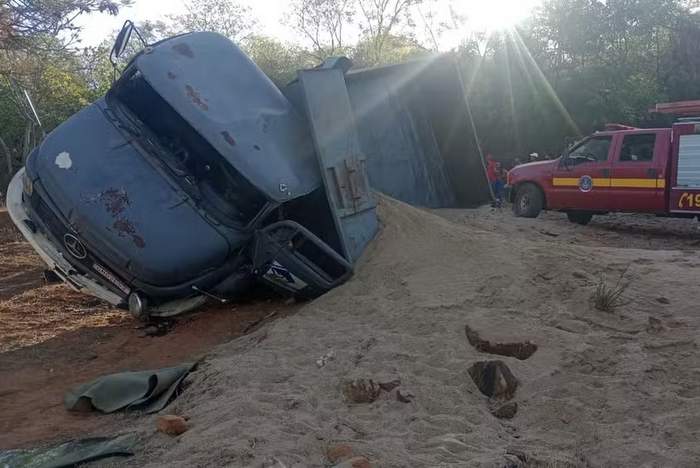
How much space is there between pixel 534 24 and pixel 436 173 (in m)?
15.9

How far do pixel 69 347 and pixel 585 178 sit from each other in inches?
370

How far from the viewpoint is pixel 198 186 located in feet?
20.2

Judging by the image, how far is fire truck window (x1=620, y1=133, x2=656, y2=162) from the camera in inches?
458

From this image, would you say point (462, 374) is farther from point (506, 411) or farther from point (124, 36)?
point (124, 36)

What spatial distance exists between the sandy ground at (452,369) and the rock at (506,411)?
1.4 inches

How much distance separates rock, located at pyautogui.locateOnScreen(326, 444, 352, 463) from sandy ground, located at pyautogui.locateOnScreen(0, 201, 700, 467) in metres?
0.04

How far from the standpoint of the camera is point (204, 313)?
655 cm

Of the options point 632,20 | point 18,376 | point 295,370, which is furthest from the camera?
point 632,20

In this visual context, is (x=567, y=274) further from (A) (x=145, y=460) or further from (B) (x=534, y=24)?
(B) (x=534, y=24)

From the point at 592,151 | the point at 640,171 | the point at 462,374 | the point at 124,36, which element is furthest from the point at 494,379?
the point at 592,151

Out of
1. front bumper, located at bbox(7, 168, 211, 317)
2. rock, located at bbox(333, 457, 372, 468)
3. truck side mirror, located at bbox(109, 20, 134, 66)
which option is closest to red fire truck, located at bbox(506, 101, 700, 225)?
front bumper, located at bbox(7, 168, 211, 317)

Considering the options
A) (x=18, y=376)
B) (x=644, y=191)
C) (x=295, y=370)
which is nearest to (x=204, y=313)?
(x=18, y=376)

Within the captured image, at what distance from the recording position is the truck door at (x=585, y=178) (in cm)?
1225

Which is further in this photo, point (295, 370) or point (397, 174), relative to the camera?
point (397, 174)
